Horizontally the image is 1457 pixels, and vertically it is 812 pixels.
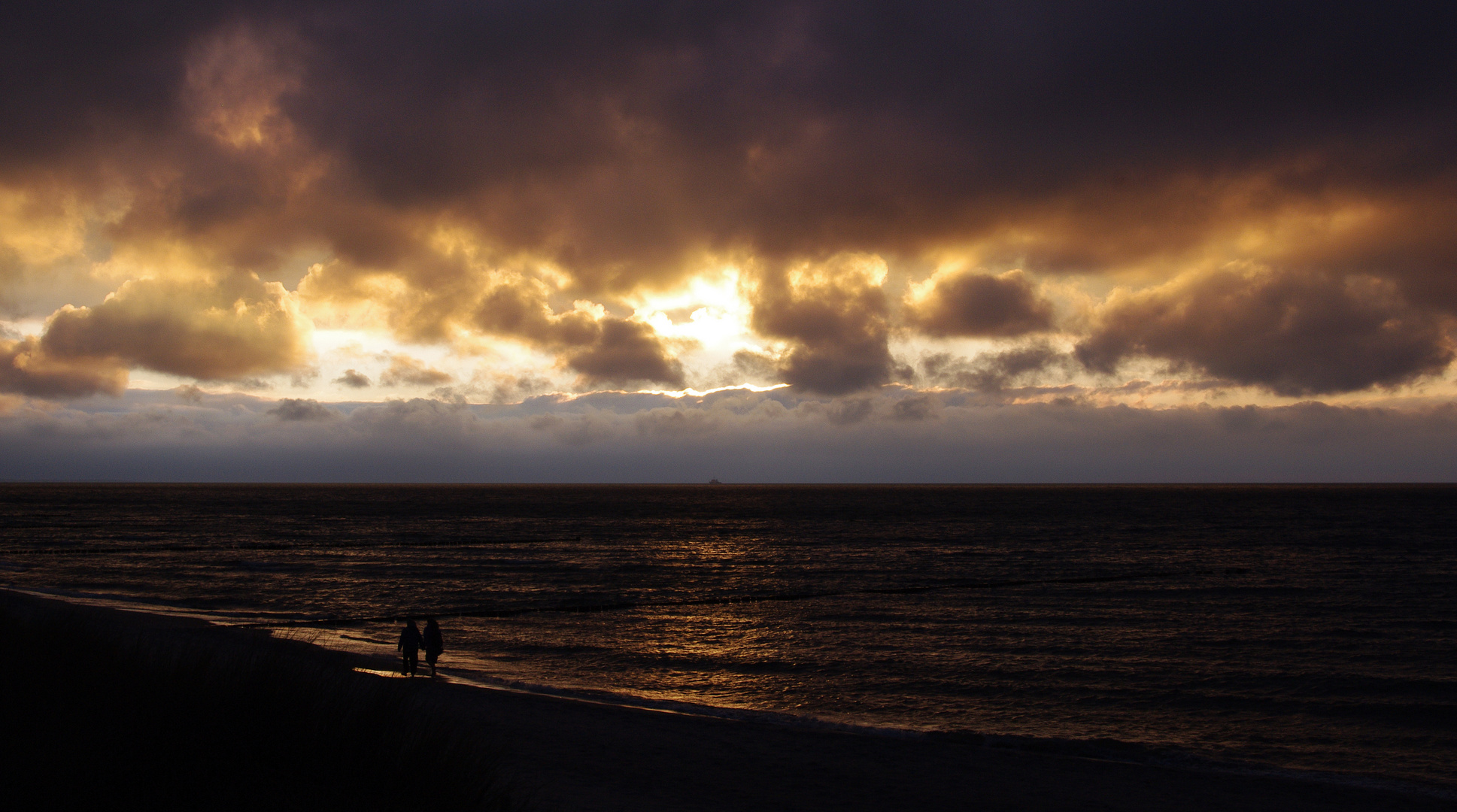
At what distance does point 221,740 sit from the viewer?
7953 millimetres

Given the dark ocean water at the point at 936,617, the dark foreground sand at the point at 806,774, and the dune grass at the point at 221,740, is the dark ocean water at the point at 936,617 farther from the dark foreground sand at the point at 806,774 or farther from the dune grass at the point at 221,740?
the dune grass at the point at 221,740

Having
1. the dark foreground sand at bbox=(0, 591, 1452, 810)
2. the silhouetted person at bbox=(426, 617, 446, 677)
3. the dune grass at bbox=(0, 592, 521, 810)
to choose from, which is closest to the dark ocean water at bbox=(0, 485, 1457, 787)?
the dark foreground sand at bbox=(0, 591, 1452, 810)

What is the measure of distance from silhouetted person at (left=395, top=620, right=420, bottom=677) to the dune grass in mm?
11935

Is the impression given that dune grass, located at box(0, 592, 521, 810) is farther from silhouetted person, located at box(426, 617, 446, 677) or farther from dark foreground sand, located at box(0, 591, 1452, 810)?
silhouetted person, located at box(426, 617, 446, 677)

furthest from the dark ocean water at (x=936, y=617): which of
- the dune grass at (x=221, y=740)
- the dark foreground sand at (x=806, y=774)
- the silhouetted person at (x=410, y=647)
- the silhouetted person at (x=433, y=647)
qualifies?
the dune grass at (x=221, y=740)

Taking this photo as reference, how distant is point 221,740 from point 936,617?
3098 centimetres

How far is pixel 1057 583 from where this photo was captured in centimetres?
4747

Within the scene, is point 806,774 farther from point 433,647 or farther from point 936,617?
point 936,617

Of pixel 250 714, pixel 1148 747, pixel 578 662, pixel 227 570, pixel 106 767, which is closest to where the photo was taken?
pixel 106 767

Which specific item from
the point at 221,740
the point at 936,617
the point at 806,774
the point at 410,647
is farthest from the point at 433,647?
the point at 936,617

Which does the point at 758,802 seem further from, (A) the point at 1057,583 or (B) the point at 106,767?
(A) the point at 1057,583

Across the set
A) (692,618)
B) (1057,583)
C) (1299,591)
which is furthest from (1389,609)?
(692,618)

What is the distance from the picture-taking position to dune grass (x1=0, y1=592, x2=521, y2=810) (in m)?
7.14

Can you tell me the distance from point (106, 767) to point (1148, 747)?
1785 cm
